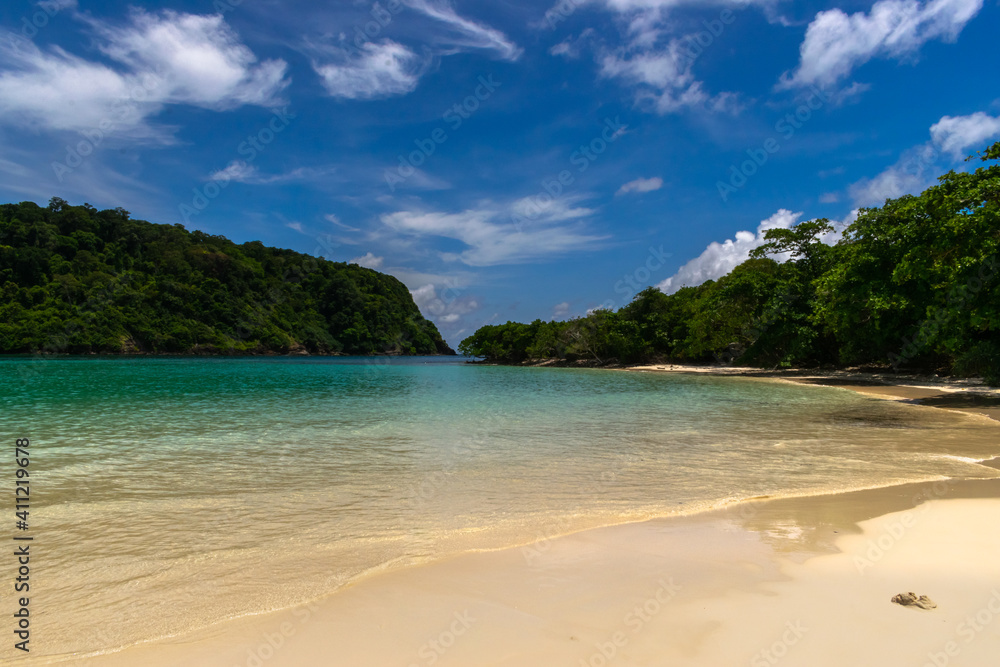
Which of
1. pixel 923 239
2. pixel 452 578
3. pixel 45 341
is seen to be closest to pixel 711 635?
pixel 452 578

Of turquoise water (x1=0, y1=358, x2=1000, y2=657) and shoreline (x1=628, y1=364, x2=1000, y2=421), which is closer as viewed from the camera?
turquoise water (x1=0, y1=358, x2=1000, y2=657)

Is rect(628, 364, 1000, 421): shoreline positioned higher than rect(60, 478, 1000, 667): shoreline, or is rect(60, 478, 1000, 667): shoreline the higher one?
rect(628, 364, 1000, 421): shoreline

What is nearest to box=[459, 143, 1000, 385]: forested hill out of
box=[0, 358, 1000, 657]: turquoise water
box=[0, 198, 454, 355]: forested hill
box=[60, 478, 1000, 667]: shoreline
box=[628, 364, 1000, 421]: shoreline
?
box=[628, 364, 1000, 421]: shoreline

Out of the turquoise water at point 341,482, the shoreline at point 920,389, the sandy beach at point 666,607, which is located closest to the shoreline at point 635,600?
the sandy beach at point 666,607

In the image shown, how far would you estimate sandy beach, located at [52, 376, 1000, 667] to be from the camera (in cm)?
288

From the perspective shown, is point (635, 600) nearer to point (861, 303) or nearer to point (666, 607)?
point (666, 607)

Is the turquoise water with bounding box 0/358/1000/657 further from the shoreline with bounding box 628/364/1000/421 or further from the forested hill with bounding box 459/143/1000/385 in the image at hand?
the forested hill with bounding box 459/143/1000/385

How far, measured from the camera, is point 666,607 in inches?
135

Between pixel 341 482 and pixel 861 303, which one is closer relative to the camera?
pixel 341 482

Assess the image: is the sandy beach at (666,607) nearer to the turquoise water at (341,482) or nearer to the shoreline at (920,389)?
the turquoise water at (341,482)

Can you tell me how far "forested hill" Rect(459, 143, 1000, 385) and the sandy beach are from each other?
47.3 feet

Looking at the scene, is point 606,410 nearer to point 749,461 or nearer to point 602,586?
point 749,461

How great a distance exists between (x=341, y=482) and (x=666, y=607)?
5284mm

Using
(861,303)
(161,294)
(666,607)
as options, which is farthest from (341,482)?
(161,294)
